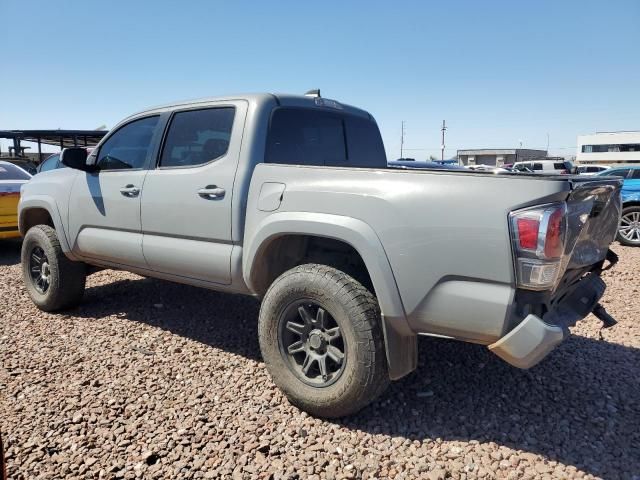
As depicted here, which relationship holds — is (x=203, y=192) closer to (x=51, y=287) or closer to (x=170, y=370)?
(x=170, y=370)

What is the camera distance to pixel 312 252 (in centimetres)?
312

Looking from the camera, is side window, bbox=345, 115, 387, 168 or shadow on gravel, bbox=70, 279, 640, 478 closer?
shadow on gravel, bbox=70, 279, 640, 478

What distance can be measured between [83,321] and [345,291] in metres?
3.06

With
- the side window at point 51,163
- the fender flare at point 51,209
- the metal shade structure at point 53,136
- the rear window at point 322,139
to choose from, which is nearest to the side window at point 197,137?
the rear window at point 322,139

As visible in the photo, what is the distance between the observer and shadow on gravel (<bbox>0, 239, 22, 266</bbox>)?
7.44m

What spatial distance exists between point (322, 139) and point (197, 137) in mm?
967

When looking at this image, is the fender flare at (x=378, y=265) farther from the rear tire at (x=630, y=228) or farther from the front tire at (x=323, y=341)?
the rear tire at (x=630, y=228)

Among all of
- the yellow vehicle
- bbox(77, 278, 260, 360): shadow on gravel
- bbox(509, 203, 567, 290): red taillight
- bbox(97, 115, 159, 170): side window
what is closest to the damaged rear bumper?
bbox(509, 203, 567, 290): red taillight

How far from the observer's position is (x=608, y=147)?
68375 millimetres

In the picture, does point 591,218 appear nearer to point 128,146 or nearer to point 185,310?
point 128,146

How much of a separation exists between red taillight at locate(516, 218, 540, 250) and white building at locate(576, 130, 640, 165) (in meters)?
72.3

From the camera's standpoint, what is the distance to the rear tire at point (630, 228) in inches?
355

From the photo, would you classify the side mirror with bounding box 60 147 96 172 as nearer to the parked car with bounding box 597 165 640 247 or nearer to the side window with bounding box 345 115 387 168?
the side window with bounding box 345 115 387 168

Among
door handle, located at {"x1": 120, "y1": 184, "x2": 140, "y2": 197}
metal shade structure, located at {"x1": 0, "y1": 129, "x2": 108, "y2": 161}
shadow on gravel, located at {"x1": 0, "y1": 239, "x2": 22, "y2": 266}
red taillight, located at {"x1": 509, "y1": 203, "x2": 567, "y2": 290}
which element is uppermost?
metal shade structure, located at {"x1": 0, "y1": 129, "x2": 108, "y2": 161}
